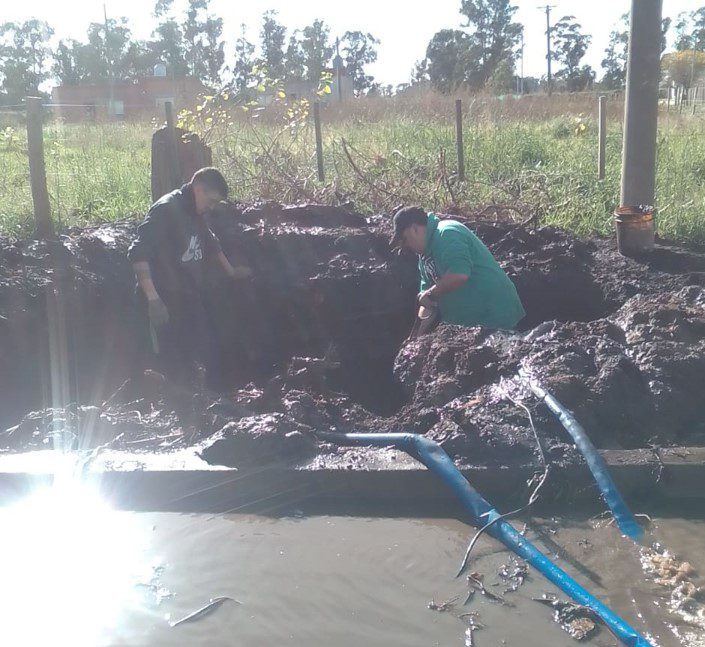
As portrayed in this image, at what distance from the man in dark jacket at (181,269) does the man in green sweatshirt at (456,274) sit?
1.36m

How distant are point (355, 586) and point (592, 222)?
592 cm

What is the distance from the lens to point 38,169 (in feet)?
24.2

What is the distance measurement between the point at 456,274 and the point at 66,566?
2992 millimetres

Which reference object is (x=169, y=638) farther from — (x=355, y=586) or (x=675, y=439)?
(x=675, y=439)

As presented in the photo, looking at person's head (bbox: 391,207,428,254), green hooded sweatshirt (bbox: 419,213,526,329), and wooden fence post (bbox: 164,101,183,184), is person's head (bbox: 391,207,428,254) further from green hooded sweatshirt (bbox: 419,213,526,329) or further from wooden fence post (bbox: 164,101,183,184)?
wooden fence post (bbox: 164,101,183,184)

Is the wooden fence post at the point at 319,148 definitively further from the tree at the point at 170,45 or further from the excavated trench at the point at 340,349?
the tree at the point at 170,45

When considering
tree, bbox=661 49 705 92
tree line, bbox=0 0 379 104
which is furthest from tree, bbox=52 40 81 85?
tree, bbox=661 49 705 92

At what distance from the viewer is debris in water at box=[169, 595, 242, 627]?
3.24 meters

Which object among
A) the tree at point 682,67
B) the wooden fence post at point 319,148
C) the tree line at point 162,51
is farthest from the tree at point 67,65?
the wooden fence post at point 319,148

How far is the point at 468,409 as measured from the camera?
4523mm

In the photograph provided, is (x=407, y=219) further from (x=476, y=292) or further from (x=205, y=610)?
(x=205, y=610)

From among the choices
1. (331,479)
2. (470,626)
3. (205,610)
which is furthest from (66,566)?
(470,626)

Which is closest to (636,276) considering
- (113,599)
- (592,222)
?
(592,222)

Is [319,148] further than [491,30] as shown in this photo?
No
